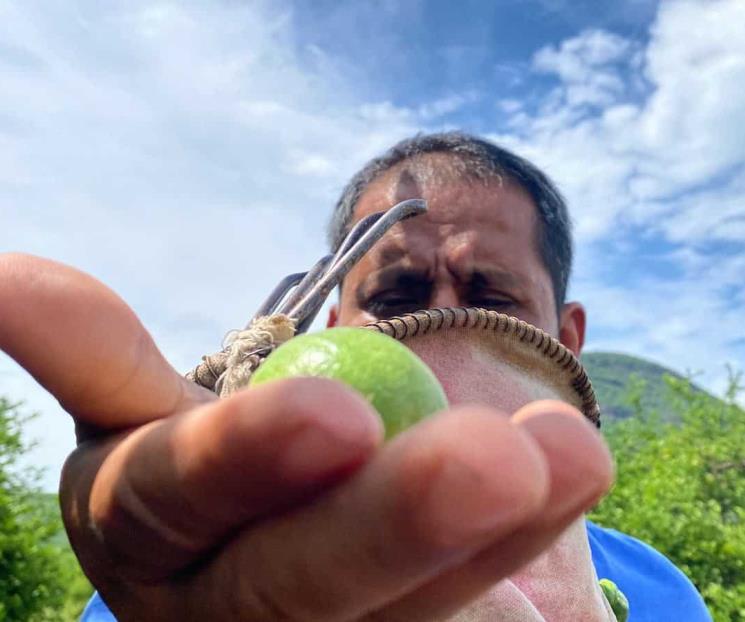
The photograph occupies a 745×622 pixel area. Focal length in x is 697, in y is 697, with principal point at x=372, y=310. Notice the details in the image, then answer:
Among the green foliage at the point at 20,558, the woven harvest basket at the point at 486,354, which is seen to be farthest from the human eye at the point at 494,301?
the green foliage at the point at 20,558

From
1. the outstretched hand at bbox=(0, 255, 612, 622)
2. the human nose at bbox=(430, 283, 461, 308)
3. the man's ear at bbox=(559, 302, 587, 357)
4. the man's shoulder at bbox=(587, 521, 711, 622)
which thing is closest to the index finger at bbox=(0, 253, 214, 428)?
the outstretched hand at bbox=(0, 255, 612, 622)

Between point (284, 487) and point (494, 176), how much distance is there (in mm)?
3186

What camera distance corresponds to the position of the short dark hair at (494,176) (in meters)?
3.93

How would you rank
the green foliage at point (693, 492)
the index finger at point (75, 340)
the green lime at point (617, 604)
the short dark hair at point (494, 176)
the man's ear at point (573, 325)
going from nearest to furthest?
the index finger at point (75, 340) < the green lime at point (617, 604) < the short dark hair at point (494, 176) < the man's ear at point (573, 325) < the green foliage at point (693, 492)

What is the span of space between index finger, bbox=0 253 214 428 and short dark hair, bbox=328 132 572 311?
2.86 meters

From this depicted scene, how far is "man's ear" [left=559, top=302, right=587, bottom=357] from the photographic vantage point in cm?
442

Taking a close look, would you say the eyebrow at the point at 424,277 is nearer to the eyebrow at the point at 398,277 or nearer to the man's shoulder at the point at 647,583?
the eyebrow at the point at 398,277

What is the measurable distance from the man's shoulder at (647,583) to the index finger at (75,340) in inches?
128

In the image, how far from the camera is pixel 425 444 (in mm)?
840

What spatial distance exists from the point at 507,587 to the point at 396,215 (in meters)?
1.43

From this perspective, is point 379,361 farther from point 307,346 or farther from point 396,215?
point 396,215

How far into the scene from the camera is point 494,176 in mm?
3850

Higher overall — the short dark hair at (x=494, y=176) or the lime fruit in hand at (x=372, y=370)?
the short dark hair at (x=494, y=176)

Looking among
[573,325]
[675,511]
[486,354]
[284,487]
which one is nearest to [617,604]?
[486,354]
